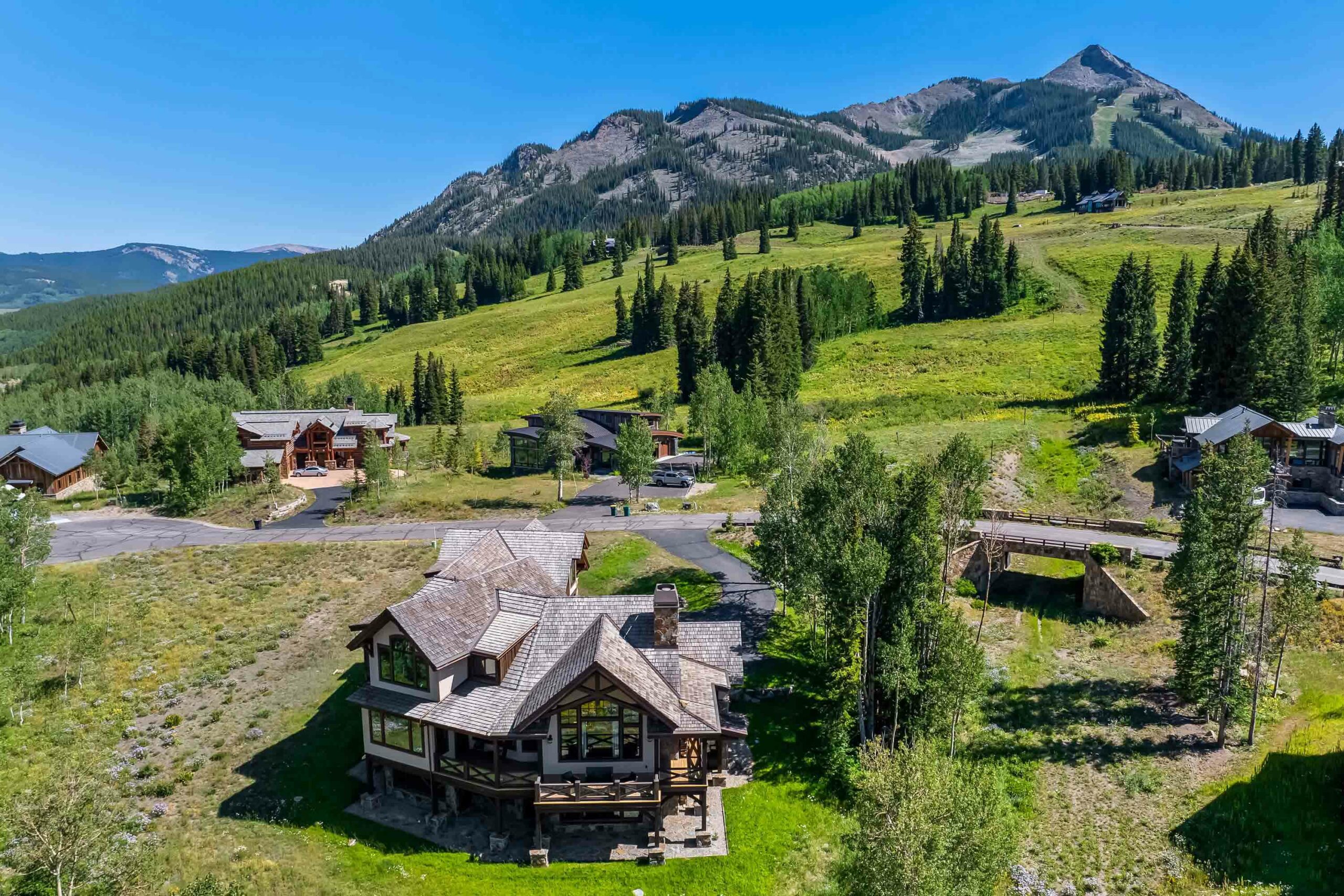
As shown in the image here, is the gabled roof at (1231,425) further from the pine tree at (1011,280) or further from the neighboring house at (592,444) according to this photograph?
the pine tree at (1011,280)

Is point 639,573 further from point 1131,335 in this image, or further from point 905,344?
point 905,344

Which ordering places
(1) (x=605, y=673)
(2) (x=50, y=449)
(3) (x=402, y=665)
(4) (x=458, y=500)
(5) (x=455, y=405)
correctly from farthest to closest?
(5) (x=455, y=405)
(2) (x=50, y=449)
(4) (x=458, y=500)
(3) (x=402, y=665)
(1) (x=605, y=673)

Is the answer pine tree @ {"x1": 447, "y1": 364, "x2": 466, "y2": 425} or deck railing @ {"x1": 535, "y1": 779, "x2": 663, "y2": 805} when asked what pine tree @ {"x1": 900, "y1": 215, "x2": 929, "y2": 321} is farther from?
deck railing @ {"x1": 535, "y1": 779, "x2": 663, "y2": 805}

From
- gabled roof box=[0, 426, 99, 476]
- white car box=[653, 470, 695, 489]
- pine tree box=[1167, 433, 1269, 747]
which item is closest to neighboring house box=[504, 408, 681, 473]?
white car box=[653, 470, 695, 489]

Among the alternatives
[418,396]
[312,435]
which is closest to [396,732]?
[312,435]

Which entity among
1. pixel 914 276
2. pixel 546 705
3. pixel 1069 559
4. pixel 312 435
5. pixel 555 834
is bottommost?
pixel 555 834
